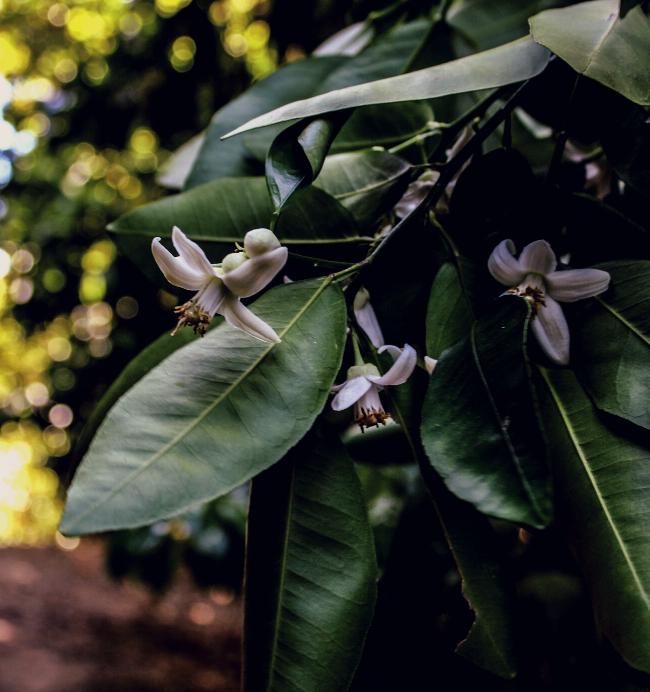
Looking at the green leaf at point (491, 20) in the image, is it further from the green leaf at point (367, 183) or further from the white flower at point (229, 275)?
the white flower at point (229, 275)

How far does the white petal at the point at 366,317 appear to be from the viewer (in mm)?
517

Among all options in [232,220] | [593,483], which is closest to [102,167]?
[232,220]

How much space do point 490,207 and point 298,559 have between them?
0.86ft

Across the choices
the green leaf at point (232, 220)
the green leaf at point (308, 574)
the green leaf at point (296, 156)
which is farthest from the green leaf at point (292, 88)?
the green leaf at point (308, 574)

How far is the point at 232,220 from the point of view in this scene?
1.86ft

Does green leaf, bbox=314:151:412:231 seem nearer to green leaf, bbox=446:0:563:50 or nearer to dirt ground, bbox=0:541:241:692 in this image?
green leaf, bbox=446:0:563:50

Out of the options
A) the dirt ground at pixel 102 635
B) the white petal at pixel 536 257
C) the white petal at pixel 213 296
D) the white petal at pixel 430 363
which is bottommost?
the dirt ground at pixel 102 635

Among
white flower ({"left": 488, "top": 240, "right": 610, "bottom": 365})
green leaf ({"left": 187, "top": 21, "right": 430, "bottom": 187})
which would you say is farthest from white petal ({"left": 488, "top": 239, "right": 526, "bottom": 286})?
green leaf ({"left": 187, "top": 21, "right": 430, "bottom": 187})

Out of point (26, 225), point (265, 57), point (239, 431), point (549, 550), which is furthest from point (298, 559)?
point (26, 225)

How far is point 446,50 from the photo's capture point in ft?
2.56

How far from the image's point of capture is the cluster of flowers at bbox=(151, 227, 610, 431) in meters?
0.46

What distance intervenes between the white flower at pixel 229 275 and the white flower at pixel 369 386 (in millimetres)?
58

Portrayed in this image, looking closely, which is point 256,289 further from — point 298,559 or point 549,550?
point 549,550

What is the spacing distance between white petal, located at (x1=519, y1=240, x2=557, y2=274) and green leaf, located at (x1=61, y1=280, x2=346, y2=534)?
12 centimetres
